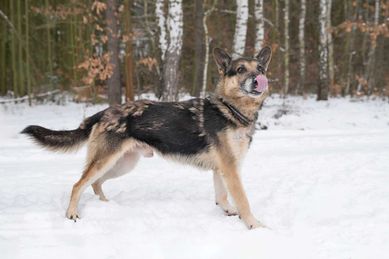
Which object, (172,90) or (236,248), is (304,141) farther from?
(236,248)

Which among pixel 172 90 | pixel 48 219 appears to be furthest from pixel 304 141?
pixel 48 219

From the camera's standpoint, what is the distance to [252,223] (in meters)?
4.37

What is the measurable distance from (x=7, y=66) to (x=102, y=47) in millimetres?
3565

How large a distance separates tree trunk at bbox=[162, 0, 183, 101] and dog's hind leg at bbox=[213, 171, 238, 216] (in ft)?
16.0

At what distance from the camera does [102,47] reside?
1709 cm

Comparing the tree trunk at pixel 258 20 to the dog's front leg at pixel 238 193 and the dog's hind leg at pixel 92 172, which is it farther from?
the dog's hind leg at pixel 92 172

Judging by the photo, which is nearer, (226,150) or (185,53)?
(226,150)

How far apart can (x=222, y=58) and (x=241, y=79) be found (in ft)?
→ 1.16

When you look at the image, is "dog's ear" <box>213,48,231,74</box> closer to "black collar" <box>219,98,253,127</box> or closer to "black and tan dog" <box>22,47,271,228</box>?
"black and tan dog" <box>22,47,271,228</box>

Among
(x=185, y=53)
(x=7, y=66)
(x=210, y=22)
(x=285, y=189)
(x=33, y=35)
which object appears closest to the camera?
(x=285, y=189)

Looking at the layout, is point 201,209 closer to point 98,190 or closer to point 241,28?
point 98,190

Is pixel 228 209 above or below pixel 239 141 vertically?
below

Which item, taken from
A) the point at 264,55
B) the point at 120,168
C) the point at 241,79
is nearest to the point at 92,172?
the point at 120,168

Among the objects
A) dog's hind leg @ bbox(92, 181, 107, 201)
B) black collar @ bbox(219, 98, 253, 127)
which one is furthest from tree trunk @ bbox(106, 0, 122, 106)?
black collar @ bbox(219, 98, 253, 127)
